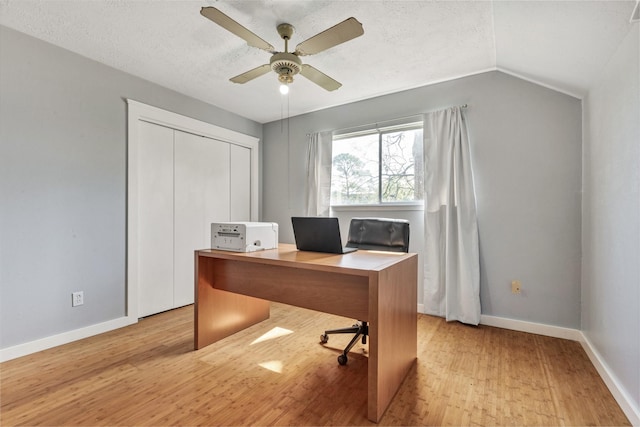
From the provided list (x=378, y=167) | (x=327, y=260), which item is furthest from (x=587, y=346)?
(x=378, y=167)

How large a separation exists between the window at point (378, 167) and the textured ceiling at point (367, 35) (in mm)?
631

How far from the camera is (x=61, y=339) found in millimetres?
2316

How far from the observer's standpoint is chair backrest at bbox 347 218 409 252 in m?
2.27

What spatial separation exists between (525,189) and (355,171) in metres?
1.75

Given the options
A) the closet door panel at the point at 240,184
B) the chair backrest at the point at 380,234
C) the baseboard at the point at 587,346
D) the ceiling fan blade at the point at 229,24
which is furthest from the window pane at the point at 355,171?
the ceiling fan blade at the point at 229,24

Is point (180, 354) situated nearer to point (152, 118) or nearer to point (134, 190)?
point (134, 190)

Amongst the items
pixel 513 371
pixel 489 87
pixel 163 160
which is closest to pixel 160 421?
pixel 513 371

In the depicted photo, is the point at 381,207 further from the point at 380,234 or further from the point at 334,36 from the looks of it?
the point at 334,36

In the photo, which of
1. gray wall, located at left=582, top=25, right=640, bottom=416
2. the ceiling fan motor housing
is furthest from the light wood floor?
the ceiling fan motor housing

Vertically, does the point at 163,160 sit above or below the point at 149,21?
below

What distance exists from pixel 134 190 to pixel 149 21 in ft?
4.96

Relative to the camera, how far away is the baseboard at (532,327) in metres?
2.38

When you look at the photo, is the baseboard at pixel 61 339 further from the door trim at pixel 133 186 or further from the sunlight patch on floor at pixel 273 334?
the sunlight patch on floor at pixel 273 334

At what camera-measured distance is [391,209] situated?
3.23 m
